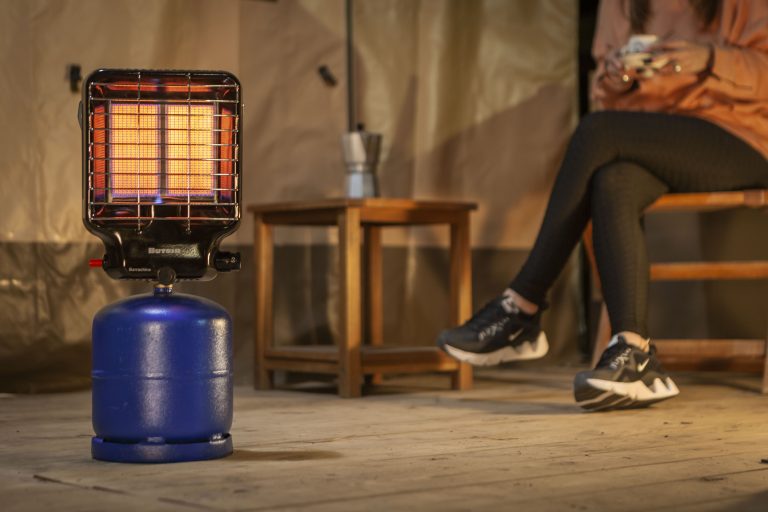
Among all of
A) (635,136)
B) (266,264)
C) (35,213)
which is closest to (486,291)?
(266,264)

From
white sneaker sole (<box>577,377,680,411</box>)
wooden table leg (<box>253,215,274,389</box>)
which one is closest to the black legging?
white sneaker sole (<box>577,377,680,411</box>)

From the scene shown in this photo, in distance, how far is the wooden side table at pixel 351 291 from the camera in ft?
8.65

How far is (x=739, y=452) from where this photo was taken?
1.72 m

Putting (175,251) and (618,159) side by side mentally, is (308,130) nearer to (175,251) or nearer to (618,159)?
(618,159)

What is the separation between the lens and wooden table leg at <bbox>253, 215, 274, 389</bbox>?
2.82m

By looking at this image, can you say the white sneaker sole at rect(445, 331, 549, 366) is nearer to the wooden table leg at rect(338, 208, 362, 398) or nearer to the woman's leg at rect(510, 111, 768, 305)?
the woman's leg at rect(510, 111, 768, 305)

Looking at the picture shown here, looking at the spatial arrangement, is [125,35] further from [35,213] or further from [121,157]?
[121,157]

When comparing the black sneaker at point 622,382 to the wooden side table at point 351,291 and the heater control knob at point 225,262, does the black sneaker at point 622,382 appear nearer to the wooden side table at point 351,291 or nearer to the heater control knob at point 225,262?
the wooden side table at point 351,291

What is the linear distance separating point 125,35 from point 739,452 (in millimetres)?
1759

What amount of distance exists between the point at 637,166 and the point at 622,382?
0.49m

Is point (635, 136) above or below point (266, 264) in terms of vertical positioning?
above

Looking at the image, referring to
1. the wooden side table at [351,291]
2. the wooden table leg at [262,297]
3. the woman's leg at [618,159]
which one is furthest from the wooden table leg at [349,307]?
the woman's leg at [618,159]

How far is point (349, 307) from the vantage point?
8.65ft

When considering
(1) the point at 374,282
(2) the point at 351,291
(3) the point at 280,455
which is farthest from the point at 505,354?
(3) the point at 280,455
